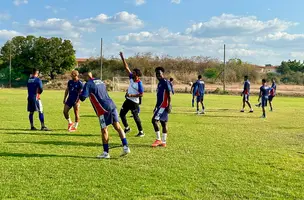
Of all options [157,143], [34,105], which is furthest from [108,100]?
[34,105]

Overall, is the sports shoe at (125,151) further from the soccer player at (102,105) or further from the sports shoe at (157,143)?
→ the sports shoe at (157,143)

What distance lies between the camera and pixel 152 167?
7.27 meters

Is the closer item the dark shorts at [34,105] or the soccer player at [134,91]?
the soccer player at [134,91]

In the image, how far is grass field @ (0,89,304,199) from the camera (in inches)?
227

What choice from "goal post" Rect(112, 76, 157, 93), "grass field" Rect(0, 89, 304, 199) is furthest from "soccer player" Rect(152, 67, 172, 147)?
"goal post" Rect(112, 76, 157, 93)

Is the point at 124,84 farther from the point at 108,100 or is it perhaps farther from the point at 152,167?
the point at 152,167

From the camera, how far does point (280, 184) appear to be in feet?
20.7

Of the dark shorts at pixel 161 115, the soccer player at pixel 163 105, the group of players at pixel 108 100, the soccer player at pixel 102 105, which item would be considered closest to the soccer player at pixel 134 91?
the group of players at pixel 108 100

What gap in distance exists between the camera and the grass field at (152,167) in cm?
577

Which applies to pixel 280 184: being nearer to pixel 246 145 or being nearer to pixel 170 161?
pixel 170 161

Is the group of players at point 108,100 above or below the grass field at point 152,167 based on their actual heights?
above

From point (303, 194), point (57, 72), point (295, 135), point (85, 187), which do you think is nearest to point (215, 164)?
point (303, 194)

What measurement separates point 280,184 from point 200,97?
42.0ft

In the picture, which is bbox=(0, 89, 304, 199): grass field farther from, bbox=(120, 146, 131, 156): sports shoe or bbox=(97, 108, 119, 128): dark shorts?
bbox=(97, 108, 119, 128): dark shorts
